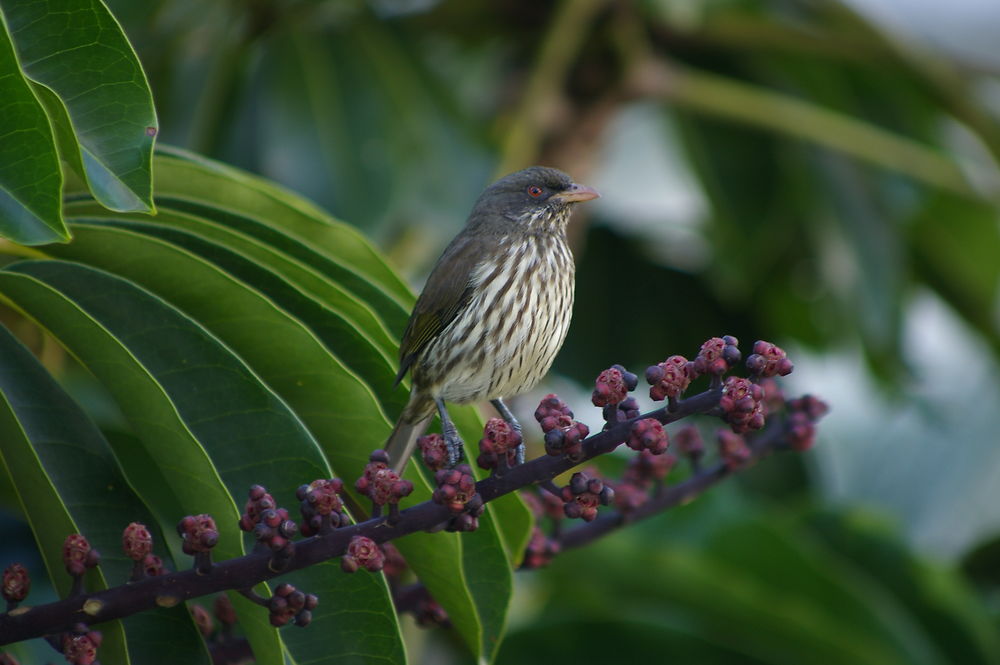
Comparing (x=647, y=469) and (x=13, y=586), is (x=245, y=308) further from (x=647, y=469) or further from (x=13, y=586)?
(x=647, y=469)

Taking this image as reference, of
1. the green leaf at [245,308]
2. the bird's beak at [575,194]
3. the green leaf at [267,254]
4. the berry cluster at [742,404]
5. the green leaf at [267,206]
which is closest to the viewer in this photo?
the berry cluster at [742,404]

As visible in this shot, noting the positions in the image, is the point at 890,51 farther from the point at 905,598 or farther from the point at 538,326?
the point at 538,326

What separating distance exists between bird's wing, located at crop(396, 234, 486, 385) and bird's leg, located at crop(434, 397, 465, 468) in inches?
5.1

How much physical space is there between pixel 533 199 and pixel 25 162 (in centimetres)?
182

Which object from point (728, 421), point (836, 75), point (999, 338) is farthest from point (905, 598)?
point (728, 421)

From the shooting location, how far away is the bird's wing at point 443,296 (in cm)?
294

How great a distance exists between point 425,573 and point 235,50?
3.49 metres

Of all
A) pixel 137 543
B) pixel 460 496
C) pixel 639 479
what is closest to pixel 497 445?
pixel 460 496

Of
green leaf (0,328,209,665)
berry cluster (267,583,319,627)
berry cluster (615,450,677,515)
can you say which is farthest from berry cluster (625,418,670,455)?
green leaf (0,328,209,665)

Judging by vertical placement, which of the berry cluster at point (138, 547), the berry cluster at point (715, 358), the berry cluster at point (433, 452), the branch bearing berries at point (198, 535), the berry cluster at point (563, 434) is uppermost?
the berry cluster at point (715, 358)

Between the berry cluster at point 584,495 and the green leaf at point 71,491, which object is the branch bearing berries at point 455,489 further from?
the green leaf at point 71,491

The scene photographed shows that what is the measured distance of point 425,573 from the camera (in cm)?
236

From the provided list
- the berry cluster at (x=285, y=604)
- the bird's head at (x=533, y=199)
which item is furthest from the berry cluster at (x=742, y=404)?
the bird's head at (x=533, y=199)

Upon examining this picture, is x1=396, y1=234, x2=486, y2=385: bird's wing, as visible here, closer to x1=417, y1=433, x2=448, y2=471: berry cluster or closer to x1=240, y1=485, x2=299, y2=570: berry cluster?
x1=417, y1=433, x2=448, y2=471: berry cluster
